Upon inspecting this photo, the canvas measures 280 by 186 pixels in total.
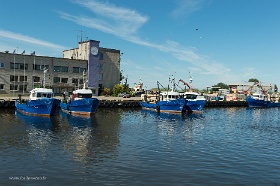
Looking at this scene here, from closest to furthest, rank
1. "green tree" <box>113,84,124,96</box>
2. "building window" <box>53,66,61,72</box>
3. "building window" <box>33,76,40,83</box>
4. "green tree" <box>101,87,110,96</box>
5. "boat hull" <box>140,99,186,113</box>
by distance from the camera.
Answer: "boat hull" <box>140,99,186,113</box>
"building window" <box>33,76,40,83</box>
"building window" <box>53,66,61,72</box>
"green tree" <box>101,87,110,96</box>
"green tree" <box>113,84,124,96</box>

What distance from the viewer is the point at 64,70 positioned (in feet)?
323

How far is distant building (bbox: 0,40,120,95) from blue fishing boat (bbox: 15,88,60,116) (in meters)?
23.4

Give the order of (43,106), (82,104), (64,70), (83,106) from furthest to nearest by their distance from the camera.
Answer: (64,70), (83,106), (82,104), (43,106)

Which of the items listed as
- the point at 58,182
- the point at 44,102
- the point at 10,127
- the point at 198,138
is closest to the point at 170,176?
the point at 58,182

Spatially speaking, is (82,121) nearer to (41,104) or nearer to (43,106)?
(43,106)

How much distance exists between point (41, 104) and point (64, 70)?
46699 millimetres

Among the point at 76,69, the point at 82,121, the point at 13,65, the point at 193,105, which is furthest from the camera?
the point at 76,69

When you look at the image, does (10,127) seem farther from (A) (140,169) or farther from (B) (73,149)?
(A) (140,169)

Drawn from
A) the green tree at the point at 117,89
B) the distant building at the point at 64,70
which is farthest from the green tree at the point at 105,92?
the green tree at the point at 117,89

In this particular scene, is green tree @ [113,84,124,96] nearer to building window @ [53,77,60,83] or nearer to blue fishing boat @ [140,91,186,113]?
building window @ [53,77,60,83]

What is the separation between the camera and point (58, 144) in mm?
29984

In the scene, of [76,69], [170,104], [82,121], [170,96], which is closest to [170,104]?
[170,104]

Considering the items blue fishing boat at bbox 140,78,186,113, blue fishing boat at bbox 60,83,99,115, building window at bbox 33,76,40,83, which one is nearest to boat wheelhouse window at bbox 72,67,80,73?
building window at bbox 33,76,40,83

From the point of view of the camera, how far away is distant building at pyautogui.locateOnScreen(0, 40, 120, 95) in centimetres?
8744
